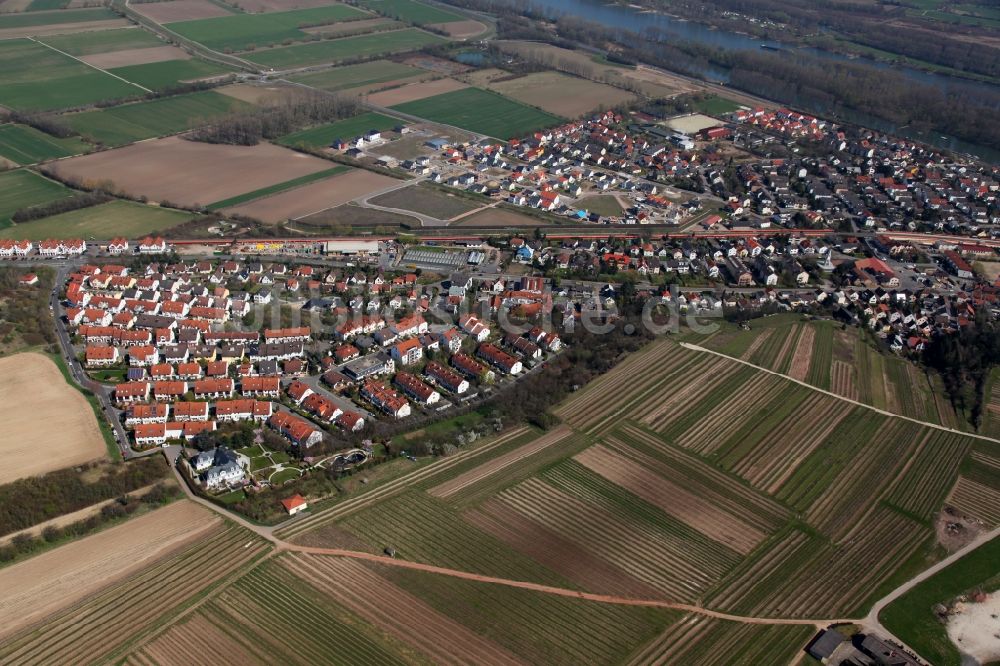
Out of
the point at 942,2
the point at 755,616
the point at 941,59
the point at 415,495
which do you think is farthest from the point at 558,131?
the point at 942,2

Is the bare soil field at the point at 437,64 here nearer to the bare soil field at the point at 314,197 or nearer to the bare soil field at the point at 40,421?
the bare soil field at the point at 314,197

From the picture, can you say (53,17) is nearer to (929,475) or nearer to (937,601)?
(929,475)

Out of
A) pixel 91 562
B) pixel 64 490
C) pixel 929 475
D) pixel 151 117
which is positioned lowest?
pixel 91 562

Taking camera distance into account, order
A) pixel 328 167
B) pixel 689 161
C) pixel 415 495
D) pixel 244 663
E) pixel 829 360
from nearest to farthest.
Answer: pixel 244 663, pixel 415 495, pixel 829 360, pixel 328 167, pixel 689 161

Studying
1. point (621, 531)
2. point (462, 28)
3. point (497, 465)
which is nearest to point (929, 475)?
point (621, 531)

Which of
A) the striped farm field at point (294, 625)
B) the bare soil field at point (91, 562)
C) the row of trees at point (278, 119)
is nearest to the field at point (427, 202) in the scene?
the row of trees at point (278, 119)

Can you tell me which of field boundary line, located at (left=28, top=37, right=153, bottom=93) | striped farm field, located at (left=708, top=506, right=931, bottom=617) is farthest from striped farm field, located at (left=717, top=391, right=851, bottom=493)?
field boundary line, located at (left=28, top=37, right=153, bottom=93)

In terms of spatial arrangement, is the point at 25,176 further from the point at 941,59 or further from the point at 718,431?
the point at 941,59
